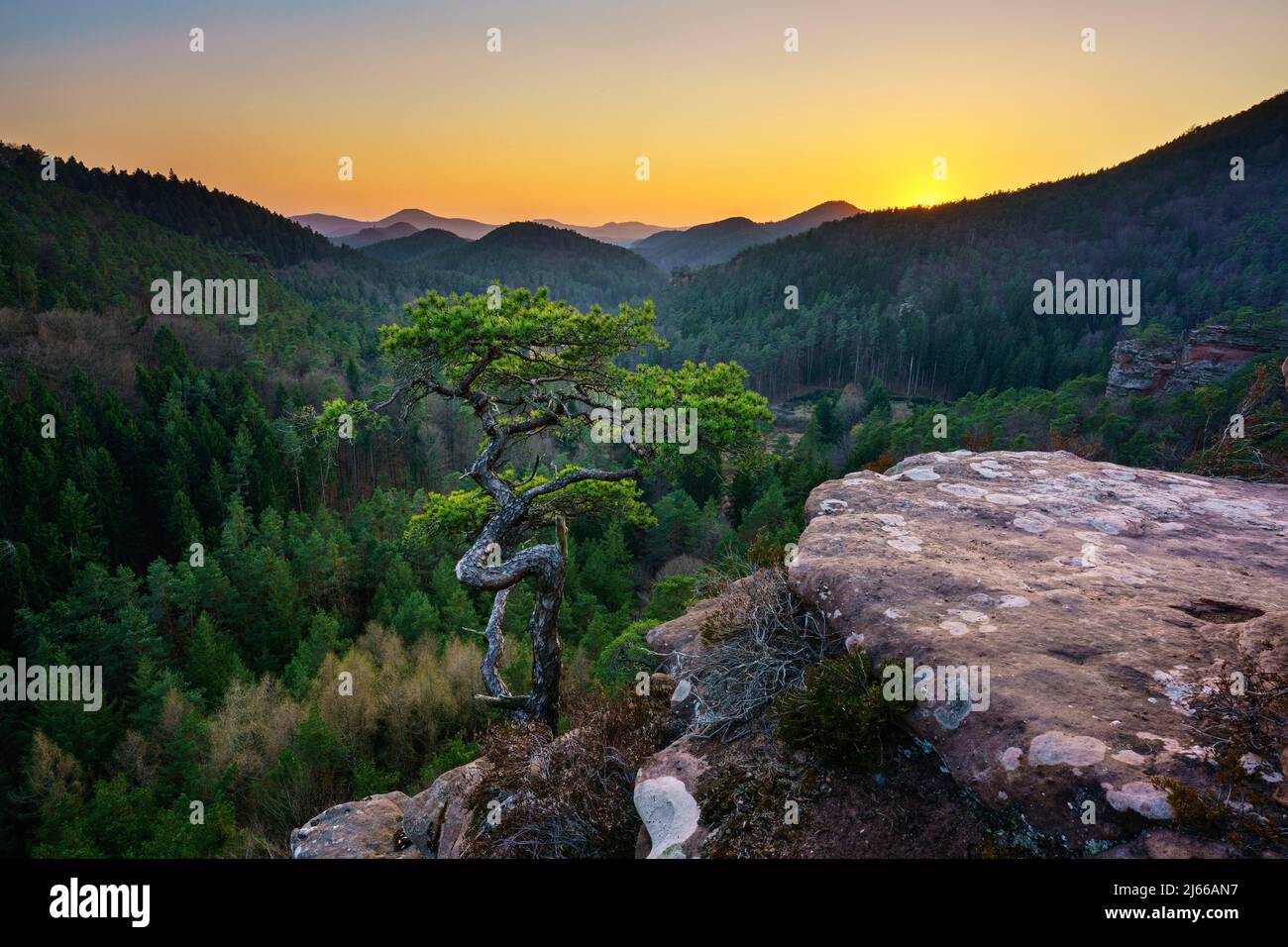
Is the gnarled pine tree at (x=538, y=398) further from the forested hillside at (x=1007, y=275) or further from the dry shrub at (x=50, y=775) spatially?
the forested hillside at (x=1007, y=275)

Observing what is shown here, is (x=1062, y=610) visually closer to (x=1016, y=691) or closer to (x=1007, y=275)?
(x=1016, y=691)

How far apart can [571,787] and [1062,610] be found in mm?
4299

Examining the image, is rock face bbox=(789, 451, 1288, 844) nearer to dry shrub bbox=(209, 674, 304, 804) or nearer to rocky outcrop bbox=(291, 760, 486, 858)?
rocky outcrop bbox=(291, 760, 486, 858)

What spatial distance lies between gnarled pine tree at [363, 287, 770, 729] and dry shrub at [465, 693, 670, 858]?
2823 millimetres

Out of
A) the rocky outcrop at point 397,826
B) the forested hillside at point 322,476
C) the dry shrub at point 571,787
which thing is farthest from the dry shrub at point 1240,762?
the rocky outcrop at point 397,826

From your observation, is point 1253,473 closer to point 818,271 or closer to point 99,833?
point 99,833

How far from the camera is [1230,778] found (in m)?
3.21

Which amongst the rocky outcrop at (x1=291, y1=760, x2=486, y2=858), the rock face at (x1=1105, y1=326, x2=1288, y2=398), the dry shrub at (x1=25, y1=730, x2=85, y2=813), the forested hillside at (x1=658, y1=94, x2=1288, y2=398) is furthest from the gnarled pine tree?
the forested hillside at (x1=658, y1=94, x2=1288, y2=398)

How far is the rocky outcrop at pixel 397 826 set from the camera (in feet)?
21.2

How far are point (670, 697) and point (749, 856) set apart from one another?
7.86ft

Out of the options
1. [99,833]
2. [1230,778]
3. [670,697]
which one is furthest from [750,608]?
[99,833]

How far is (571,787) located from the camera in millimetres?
5504

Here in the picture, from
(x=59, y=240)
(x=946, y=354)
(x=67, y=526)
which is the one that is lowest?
(x=67, y=526)

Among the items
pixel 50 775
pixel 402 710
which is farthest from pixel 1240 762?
pixel 50 775
